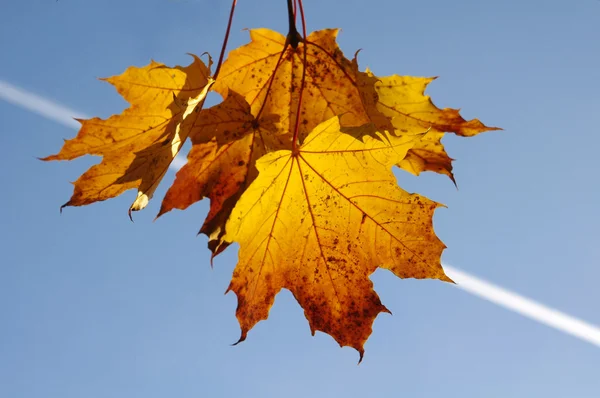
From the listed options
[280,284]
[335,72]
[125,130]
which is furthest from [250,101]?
[280,284]

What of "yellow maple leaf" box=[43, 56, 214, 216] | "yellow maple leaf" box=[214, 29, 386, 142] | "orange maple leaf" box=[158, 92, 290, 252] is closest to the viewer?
"yellow maple leaf" box=[43, 56, 214, 216]

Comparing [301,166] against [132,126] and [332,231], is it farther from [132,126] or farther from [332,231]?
[132,126]

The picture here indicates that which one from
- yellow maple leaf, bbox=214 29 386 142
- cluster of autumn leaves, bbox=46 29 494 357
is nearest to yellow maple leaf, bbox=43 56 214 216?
cluster of autumn leaves, bbox=46 29 494 357

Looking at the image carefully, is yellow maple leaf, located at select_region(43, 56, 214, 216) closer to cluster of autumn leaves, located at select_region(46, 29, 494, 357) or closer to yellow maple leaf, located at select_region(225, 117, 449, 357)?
cluster of autumn leaves, located at select_region(46, 29, 494, 357)

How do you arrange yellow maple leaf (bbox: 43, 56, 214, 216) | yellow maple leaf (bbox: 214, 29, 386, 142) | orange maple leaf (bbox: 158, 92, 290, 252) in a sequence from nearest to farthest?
yellow maple leaf (bbox: 43, 56, 214, 216) < orange maple leaf (bbox: 158, 92, 290, 252) < yellow maple leaf (bbox: 214, 29, 386, 142)

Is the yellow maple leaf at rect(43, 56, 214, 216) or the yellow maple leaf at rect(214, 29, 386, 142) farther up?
the yellow maple leaf at rect(214, 29, 386, 142)

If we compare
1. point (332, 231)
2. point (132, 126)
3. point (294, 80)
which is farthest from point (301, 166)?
point (132, 126)

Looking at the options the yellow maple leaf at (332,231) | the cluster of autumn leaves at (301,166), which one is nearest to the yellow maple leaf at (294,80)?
the cluster of autumn leaves at (301,166)

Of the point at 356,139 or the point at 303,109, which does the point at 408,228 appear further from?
the point at 303,109

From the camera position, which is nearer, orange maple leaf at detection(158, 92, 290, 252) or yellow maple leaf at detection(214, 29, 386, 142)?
orange maple leaf at detection(158, 92, 290, 252)
